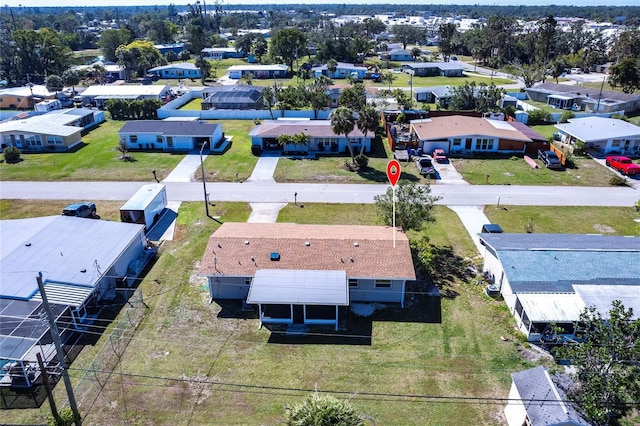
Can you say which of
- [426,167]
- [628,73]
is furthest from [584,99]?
[426,167]

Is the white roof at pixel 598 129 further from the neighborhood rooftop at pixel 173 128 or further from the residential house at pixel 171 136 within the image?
the neighborhood rooftop at pixel 173 128

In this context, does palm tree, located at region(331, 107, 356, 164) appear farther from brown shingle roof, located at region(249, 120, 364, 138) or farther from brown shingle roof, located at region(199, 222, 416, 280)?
brown shingle roof, located at region(199, 222, 416, 280)

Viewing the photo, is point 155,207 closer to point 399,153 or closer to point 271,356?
point 271,356

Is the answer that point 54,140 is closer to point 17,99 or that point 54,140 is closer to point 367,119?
point 17,99

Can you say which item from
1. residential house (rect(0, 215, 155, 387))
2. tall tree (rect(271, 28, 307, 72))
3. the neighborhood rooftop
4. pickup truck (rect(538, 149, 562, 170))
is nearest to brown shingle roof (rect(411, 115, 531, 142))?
pickup truck (rect(538, 149, 562, 170))

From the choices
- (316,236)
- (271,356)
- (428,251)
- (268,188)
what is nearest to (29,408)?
(271,356)
